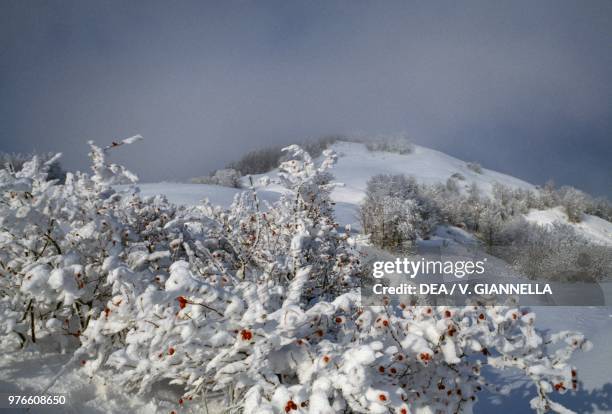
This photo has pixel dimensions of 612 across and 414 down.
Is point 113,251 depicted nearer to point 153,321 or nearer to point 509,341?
point 153,321

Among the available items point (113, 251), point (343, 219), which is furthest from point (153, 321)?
point (343, 219)

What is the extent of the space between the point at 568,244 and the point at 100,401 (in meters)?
9.46

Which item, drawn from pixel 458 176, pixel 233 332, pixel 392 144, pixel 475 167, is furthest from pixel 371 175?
pixel 233 332

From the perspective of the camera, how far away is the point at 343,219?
381 inches

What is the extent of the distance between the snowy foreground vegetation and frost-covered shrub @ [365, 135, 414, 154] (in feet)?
69.0

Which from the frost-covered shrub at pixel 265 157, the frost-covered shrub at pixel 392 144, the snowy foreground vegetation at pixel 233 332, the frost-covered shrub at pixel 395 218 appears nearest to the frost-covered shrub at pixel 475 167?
the frost-covered shrub at pixel 392 144

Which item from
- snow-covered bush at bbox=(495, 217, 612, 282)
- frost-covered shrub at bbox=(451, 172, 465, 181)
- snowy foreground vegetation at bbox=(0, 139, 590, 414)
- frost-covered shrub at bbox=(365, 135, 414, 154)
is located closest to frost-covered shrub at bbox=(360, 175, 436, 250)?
snow-covered bush at bbox=(495, 217, 612, 282)

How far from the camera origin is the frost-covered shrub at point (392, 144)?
74.2 feet

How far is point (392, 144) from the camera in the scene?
2305 cm

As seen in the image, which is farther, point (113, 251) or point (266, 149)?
point (266, 149)

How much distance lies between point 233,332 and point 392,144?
22.8 m

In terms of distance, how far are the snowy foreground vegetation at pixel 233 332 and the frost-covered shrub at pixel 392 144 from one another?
2102 cm

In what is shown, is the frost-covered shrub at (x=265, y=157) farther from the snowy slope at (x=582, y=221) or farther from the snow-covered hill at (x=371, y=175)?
the snowy slope at (x=582, y=221)

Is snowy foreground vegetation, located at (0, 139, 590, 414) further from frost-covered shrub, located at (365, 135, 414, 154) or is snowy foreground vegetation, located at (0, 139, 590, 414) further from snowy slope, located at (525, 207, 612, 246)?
frost-covered shrub, located at (365, 135, 414, 154)
